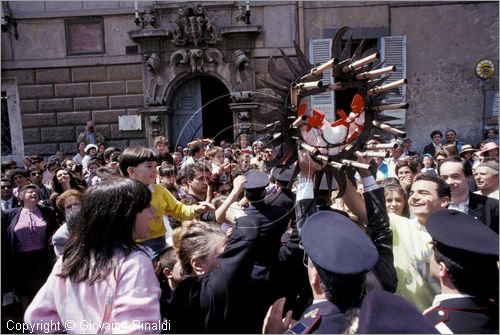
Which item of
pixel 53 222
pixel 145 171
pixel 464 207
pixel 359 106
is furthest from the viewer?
pixel 53 222

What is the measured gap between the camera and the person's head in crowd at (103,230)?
168 cm

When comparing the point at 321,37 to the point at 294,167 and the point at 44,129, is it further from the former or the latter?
the point at 294,167

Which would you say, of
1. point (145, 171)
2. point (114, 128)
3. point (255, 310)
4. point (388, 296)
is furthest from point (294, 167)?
point (114, 128)

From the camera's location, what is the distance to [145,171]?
300cm

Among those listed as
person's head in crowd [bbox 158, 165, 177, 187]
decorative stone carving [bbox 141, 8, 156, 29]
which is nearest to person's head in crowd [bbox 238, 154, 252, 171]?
person's head in crowd [bbox 158, 165, 177, 187]

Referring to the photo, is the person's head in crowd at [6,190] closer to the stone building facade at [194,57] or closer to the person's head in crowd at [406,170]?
the person's head in crowd at [406,170]

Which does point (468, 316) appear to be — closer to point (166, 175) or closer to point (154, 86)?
point (166, 175)

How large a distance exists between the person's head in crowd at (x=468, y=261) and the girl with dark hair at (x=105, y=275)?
1.10 meters

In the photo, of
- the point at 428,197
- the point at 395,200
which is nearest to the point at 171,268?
the point at 428,197

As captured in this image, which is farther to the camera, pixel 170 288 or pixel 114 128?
pixel 114 128

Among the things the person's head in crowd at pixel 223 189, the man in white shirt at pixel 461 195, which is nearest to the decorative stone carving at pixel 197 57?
the person's head in crowd at pixel 223 189

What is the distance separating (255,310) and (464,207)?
6.52ft

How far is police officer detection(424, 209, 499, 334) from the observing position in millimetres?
1622

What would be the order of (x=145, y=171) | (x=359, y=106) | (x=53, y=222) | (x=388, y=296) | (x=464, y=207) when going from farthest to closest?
(x=53, y=222) < (x=464, y=207) < (x=145, y=171) < (x=359, y=106) < (x=388, y=296)
